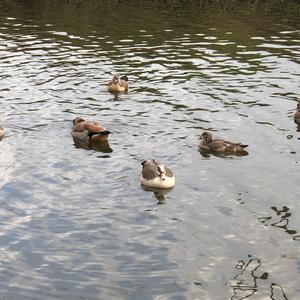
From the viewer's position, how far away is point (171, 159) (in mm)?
16391

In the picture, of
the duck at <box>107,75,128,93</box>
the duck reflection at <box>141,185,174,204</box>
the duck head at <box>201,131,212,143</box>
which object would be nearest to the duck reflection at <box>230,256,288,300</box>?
the duck reflection at <box>141,185,174,204</box>

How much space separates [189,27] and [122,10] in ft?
25.9

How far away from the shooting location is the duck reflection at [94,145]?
57.3 feet

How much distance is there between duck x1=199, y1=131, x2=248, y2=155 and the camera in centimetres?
1672

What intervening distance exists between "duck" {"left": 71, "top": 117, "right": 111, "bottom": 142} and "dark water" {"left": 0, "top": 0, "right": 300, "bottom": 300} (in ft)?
1.29

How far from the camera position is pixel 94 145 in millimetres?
17891

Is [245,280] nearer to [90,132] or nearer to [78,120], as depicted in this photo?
[90,132]

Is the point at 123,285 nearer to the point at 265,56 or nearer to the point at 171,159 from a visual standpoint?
the point at 171,159

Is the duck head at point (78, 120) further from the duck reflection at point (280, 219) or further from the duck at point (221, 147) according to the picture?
the duck reflection at point (280, 219)

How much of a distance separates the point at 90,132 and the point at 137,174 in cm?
286

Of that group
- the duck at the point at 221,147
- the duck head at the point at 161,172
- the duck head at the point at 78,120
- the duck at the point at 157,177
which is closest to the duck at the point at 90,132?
the duck head at the point at 78,120

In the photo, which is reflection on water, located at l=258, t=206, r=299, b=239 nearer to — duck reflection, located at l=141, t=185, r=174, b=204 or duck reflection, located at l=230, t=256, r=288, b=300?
duck reflection, located at l=230, t=256, r=288, b=300

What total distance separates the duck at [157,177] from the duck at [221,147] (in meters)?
2.46

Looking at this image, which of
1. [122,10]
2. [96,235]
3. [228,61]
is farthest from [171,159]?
[122,10]
